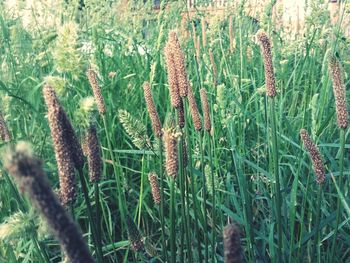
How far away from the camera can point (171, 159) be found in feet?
3.39

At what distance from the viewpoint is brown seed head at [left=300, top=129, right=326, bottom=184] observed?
40.0 inches

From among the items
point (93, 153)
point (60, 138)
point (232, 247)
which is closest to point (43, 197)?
point (232, 247)

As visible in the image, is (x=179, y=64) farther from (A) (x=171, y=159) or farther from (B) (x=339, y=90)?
(B) (x=339, y=90)

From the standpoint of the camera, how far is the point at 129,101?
2.43m

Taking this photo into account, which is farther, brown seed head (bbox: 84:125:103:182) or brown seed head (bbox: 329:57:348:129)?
brown seed head (bbox: 329:57:348:129)

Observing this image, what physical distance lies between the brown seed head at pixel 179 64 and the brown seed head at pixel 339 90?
11.9 inches

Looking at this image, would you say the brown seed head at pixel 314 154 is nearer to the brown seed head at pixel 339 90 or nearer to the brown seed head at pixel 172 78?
the brown seed head at pixel 339 90

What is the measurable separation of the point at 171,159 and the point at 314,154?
281 mm

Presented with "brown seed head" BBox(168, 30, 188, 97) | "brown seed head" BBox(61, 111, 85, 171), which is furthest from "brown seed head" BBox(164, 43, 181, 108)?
"brown seed head" BBox(61, 111, 85, 171)

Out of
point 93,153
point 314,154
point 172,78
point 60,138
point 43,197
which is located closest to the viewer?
point 43,197

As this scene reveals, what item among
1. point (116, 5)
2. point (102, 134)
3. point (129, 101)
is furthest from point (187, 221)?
point (116, 5)

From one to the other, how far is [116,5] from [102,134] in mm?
1566

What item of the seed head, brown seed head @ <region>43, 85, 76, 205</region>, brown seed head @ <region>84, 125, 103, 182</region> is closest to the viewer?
brown seed head @ <region>43, 85, 76, 205</region>

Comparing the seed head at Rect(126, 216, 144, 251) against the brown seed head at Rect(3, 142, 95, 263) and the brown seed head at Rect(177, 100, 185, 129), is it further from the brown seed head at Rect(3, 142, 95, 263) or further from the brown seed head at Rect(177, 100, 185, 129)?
the brown seed head at Rect(3, 142, 95, 263)
